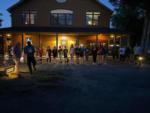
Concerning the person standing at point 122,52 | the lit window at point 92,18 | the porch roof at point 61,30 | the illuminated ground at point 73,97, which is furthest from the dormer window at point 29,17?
the illuminated ground at point 73,97

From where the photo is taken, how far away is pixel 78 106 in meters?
9.03

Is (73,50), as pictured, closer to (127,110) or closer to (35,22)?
(35,22)

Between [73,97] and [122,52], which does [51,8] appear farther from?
[73,97]

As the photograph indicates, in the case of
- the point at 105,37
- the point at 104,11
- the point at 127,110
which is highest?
the point at 104,11

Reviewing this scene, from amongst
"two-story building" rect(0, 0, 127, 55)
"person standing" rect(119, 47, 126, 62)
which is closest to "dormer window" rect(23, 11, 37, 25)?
"two-story building" rect(0, 0, 127, 55)

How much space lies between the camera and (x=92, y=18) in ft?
123

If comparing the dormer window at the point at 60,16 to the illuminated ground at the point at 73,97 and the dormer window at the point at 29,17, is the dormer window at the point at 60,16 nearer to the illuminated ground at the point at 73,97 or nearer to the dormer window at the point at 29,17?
the dormer window at the point at 29,17

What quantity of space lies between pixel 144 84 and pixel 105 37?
2431 centimetres

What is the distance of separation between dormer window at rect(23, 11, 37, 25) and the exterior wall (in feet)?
1.45

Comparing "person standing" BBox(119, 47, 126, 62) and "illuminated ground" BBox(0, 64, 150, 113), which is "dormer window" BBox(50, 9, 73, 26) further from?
"illuminated ground" BBox(0, 64, 150, 113)

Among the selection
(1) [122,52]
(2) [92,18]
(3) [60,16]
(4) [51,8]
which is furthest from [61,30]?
(1) [122,52]

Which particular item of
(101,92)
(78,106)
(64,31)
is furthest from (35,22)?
(78,106)

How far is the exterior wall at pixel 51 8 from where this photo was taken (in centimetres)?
3703

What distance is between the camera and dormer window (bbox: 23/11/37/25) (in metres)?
37.1
